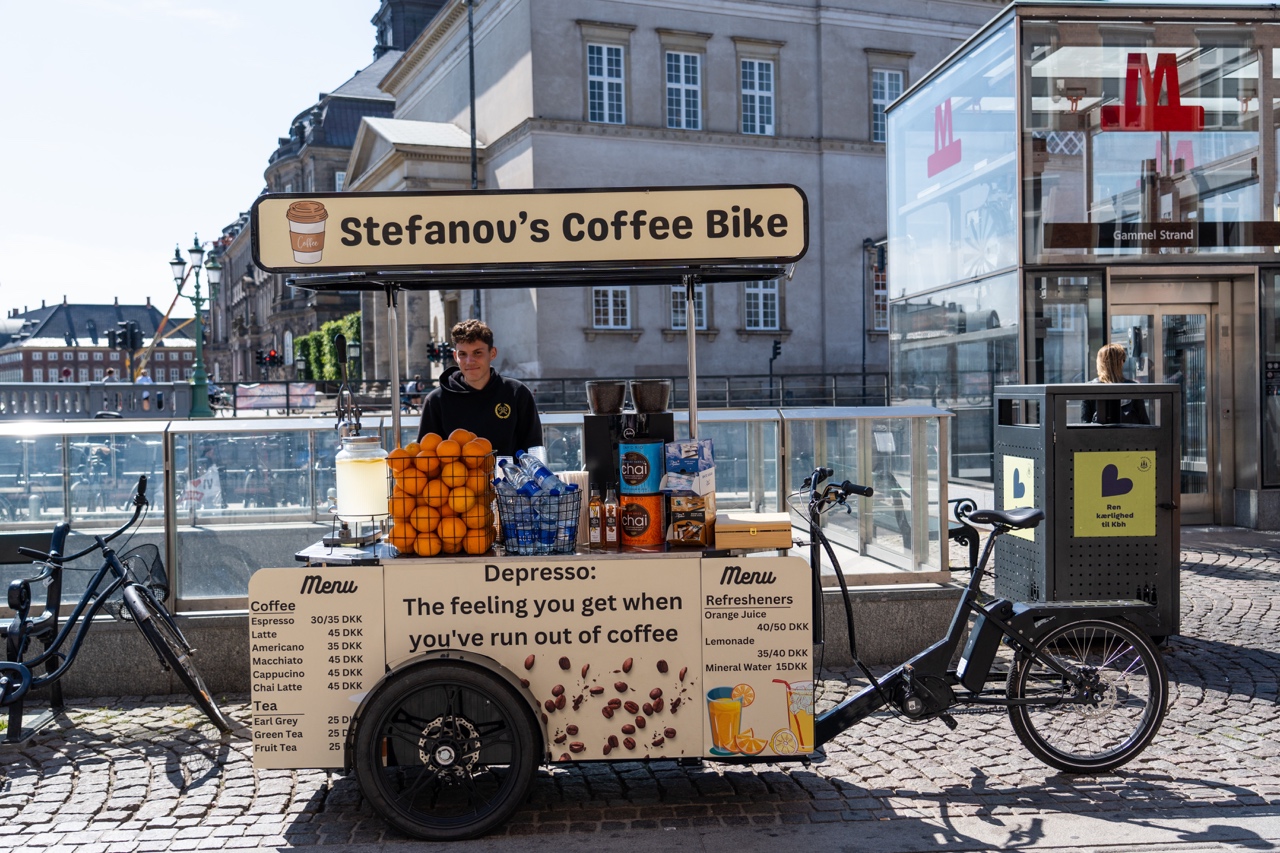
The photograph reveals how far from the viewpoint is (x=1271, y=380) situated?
12969 mm

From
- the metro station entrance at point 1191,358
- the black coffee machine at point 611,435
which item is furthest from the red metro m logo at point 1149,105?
the black coffee machine at point 611,435

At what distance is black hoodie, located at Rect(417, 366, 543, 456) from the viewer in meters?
5.81

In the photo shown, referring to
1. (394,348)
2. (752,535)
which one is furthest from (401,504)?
(752,535)

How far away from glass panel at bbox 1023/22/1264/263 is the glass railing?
6.56 m

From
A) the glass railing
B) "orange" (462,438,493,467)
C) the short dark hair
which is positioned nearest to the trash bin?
the glass railing

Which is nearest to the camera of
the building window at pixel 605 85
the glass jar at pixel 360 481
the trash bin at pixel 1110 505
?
the glass jar at pixel 360 481

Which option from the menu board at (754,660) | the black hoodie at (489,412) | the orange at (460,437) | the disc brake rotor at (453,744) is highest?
the black hoodie at (489,412)

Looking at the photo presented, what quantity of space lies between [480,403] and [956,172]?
10540mm

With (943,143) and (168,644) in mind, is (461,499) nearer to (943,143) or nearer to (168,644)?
(168,644)

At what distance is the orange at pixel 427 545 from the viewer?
15.0 ft

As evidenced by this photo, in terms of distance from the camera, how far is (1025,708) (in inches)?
197

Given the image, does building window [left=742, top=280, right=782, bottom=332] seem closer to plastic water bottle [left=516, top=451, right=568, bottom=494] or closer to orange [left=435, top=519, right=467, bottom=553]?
plastic water bottle [left=516, top=451, right=568, bottom=494]

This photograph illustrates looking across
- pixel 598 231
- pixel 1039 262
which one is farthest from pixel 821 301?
pixel 598 231

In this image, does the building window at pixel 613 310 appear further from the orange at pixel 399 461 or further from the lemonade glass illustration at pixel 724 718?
the lemonade glass illustration at pixel 724 718
